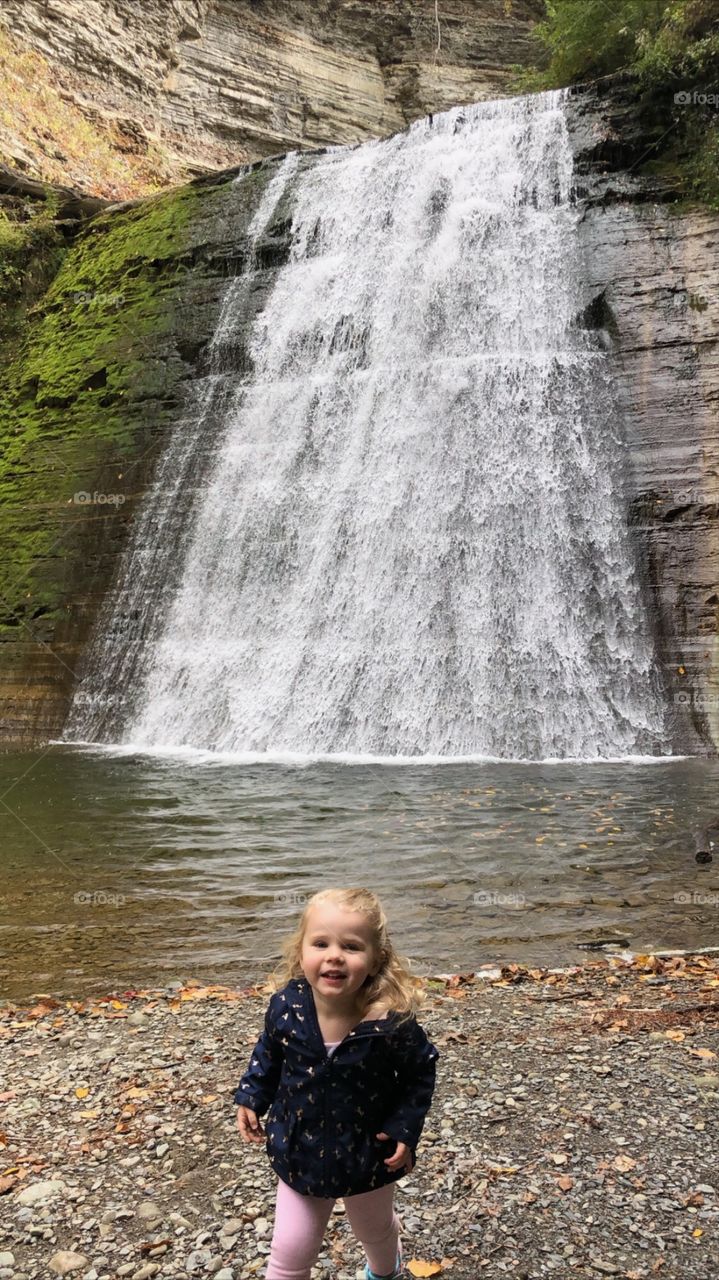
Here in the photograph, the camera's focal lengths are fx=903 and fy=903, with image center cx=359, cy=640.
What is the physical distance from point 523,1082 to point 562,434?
11797mm

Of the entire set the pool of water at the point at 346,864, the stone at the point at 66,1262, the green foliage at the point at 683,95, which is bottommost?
the stone at the point at 66,1262

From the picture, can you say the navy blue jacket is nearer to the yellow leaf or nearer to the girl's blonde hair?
the girl's blonde hair

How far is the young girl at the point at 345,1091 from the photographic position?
2.09 m

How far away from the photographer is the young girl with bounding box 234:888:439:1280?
2090mm

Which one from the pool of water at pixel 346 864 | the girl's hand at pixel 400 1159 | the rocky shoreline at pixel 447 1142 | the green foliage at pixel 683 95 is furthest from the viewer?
the green foliage at pixel 683 95

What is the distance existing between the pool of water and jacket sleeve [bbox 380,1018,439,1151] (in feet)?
8.56

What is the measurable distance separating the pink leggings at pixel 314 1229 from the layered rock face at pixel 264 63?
32.7 m

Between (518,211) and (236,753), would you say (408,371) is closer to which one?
(518,211)

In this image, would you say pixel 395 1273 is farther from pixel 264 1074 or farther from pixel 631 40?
pixel 631 40

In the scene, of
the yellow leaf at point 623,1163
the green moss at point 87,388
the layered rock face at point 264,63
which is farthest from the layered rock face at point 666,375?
the layered rock face at point 264,63

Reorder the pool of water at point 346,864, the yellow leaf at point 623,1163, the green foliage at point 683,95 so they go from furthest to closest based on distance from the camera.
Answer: the green foliage at point 683,95 < the pool of water at point 346,864 < the yellow leaf at point 623,1163

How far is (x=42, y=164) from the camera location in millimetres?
25672

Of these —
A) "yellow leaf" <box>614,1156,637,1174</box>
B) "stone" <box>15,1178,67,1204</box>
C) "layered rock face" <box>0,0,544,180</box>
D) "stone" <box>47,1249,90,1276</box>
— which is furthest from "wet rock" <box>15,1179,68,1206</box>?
"layered rock face" <box>0,0,544,180</box>

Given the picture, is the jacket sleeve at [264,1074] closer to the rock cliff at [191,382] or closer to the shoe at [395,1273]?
the shoe at [395,1273]
